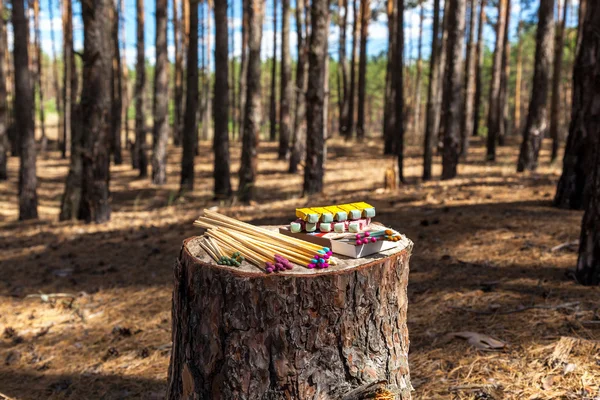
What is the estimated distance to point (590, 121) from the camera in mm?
6480

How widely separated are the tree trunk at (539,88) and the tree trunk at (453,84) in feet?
5.40

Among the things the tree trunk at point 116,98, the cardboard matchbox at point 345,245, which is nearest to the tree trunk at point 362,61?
the tree trunk at point 116,98

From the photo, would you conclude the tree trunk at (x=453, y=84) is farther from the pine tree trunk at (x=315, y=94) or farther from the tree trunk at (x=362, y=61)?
the tree trunk at (x=362, y=61)

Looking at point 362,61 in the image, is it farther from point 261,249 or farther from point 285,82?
point 261,249

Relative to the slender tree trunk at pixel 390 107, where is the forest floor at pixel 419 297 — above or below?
below

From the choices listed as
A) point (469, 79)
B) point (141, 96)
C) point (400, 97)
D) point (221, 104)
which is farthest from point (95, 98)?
point (469, 79)

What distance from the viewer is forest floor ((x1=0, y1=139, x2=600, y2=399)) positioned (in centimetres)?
329

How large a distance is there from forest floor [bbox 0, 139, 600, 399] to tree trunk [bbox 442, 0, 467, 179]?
127 centimetres

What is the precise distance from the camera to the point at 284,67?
1758 cm

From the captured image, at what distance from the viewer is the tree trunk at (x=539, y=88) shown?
34.2 feet

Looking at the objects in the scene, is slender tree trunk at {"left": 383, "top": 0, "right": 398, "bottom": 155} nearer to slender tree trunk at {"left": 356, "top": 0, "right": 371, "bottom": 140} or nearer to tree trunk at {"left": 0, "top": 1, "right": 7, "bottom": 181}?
slender tree trunk at {"left": 356, "top": 0, "right": 371, "bottom": 140}

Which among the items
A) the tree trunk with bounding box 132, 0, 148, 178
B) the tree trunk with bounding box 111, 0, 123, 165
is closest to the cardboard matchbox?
the tree trunk with bounding box 132, 0, 148, 178

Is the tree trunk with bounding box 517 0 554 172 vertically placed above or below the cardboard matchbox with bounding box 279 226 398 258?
above

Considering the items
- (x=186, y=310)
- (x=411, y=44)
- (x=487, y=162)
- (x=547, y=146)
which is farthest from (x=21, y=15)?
(x=411, y=44)
